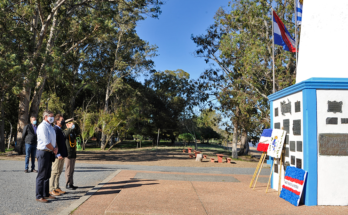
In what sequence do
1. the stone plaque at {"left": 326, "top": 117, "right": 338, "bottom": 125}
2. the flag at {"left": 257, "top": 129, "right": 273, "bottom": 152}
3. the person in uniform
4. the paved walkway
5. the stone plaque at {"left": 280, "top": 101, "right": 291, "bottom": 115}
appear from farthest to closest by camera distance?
the flag at {"left": 257, "top": 129, "right": 273, "bottom": 152} → the person in uniform → the stone plaque at {"left": 280, "top": 101, "right": 291, "bottom": 115} → the stone plaque at {"left": 326, "top": 117, "right": 338, "bottom": 125} → the paved walkway

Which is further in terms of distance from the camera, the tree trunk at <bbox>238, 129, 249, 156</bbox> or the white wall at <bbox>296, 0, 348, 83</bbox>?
the tree trunk at <bbox>238, 129, 249, 156</bbox>

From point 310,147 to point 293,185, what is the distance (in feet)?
3.08

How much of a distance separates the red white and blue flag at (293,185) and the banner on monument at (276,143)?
468 millimetres

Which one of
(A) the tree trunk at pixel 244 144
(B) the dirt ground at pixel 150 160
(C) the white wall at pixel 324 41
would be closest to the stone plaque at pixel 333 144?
(C) the white wall at pixel 324 41

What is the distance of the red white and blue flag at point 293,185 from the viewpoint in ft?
19.1

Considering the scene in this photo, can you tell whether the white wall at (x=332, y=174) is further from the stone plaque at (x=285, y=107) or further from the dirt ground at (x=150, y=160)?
the dirt ground at (x=150, y=160)

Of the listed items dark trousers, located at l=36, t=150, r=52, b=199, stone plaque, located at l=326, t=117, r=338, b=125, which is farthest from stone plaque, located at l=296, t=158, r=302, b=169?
dark trousers, located at l=36, t=150, r=52, b=199

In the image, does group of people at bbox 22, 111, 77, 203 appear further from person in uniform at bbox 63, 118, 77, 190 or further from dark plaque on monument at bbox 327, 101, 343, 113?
dark plaque on monument at bbox 327, 101, 343, 113

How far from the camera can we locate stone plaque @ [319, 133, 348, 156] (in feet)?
19.1

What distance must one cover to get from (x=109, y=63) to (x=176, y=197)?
107ft

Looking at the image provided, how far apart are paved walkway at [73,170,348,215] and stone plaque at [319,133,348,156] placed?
3.60 ft

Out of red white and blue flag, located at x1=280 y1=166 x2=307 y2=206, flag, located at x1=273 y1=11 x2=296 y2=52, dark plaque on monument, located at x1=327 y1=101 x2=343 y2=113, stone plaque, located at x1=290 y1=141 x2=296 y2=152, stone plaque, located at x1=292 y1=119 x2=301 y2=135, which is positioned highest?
flag, located at x1=273 y1=11 x2=296 y2=52

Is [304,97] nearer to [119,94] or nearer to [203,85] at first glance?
[203,85]

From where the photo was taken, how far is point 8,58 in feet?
48.1
